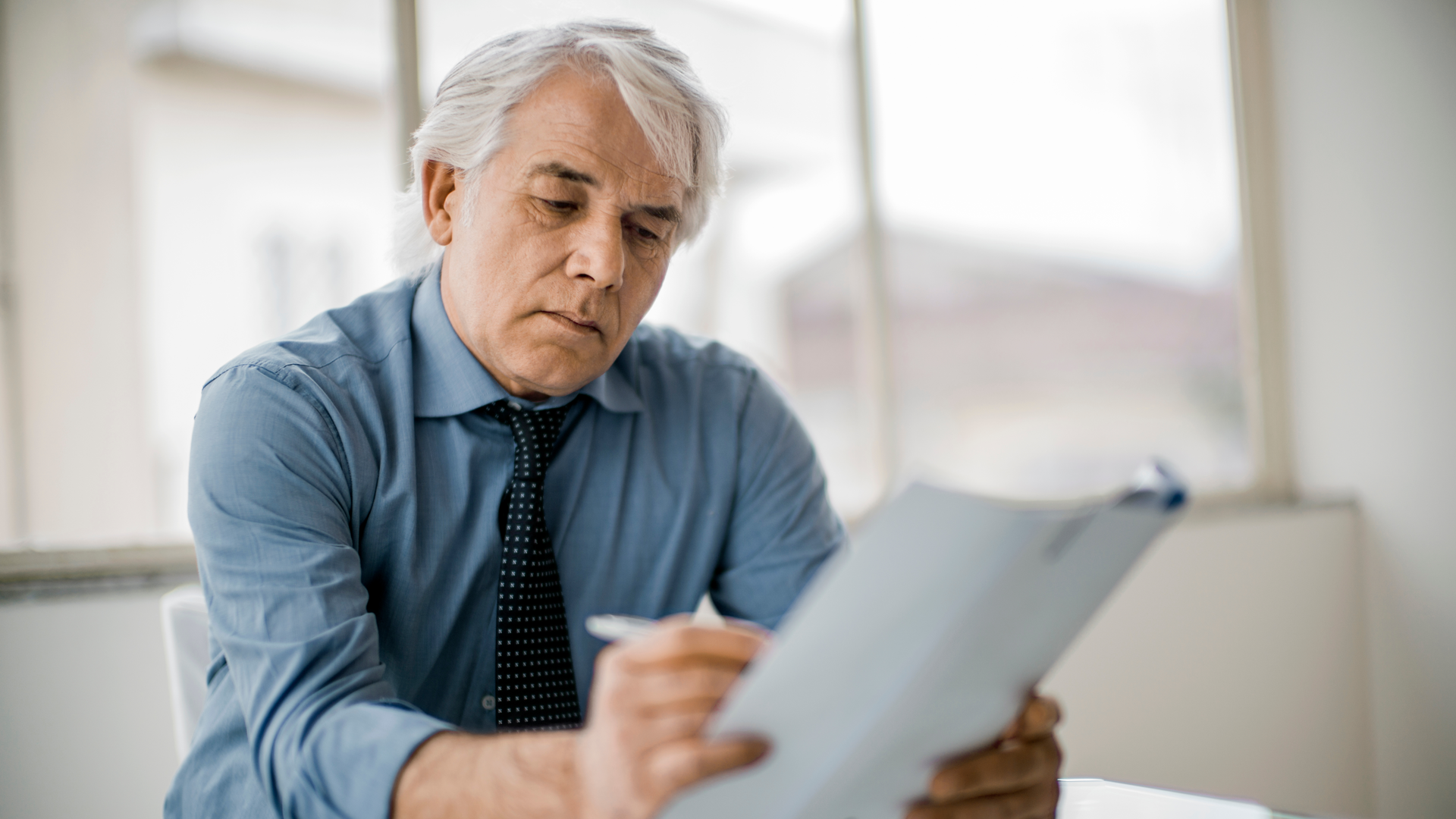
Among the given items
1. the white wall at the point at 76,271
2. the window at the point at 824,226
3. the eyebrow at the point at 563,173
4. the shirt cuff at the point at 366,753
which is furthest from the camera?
the window at the point at 824,226

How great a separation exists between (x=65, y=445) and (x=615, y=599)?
134cm

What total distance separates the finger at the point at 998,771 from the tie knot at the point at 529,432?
1.93 ft

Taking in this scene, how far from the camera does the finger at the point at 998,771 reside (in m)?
0.71

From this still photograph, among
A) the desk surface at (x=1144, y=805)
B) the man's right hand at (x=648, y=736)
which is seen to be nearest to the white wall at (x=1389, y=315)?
the desk surface at (x=1144, y=805)

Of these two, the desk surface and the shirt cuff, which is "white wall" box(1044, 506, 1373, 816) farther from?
the shirt cuff

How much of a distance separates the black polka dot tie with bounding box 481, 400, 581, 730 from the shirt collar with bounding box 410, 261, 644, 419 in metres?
0.03

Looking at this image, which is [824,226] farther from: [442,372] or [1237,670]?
[442,372]

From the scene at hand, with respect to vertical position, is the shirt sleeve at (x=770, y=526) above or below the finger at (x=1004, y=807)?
above

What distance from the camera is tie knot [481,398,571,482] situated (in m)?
1.13

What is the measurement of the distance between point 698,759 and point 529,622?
59 centimetres

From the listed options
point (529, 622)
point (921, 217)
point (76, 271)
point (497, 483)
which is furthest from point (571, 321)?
point (921, 217)

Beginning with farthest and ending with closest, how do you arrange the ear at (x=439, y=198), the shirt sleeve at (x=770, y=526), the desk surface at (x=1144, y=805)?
the shirt sleeve at (x=770, y=526) < the ear at (x=439, y=198) < the desk surface at (x=1144, y=805)

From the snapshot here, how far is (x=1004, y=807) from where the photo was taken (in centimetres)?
76

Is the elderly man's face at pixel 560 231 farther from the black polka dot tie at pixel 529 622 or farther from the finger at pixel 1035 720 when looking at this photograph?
the finger at pixel 1035 720
